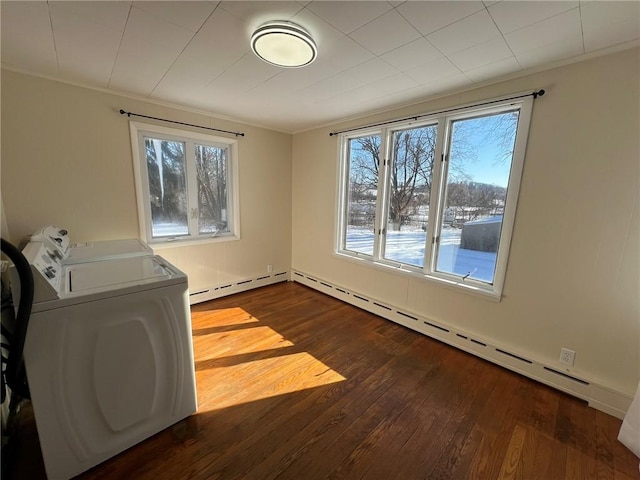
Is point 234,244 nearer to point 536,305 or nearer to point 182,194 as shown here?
point 182,194

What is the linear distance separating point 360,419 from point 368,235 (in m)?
2.00

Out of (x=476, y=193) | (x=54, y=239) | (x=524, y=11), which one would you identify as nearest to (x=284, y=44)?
(x=524, y=11)

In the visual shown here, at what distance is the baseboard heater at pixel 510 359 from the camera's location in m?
1.74

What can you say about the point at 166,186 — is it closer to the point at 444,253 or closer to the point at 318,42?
the point at 318,42

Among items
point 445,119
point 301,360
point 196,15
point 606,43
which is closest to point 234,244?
point 301,360

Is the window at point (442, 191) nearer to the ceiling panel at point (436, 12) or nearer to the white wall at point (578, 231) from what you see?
the white wall at point (578, 231)

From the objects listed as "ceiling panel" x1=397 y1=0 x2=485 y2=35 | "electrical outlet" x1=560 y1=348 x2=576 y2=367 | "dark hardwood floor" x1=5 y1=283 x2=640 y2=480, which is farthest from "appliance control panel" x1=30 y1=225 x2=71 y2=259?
"electrical outlet" x1=560 y1=348 x2=576 y2=367

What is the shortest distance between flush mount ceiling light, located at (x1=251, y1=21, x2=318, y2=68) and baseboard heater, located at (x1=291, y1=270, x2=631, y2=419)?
8.11 ft

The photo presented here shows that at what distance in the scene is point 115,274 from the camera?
1505 millimetres

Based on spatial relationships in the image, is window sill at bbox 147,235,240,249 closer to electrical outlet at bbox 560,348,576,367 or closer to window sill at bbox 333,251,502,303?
window sill at bbox 333,251,502,303

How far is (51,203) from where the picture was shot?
7.44 feet

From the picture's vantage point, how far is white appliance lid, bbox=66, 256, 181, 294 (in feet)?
4.39

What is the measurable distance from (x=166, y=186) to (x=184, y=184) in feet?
0.64

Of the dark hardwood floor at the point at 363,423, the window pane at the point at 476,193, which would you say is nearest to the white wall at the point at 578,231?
the window pane at the point at 476,193
